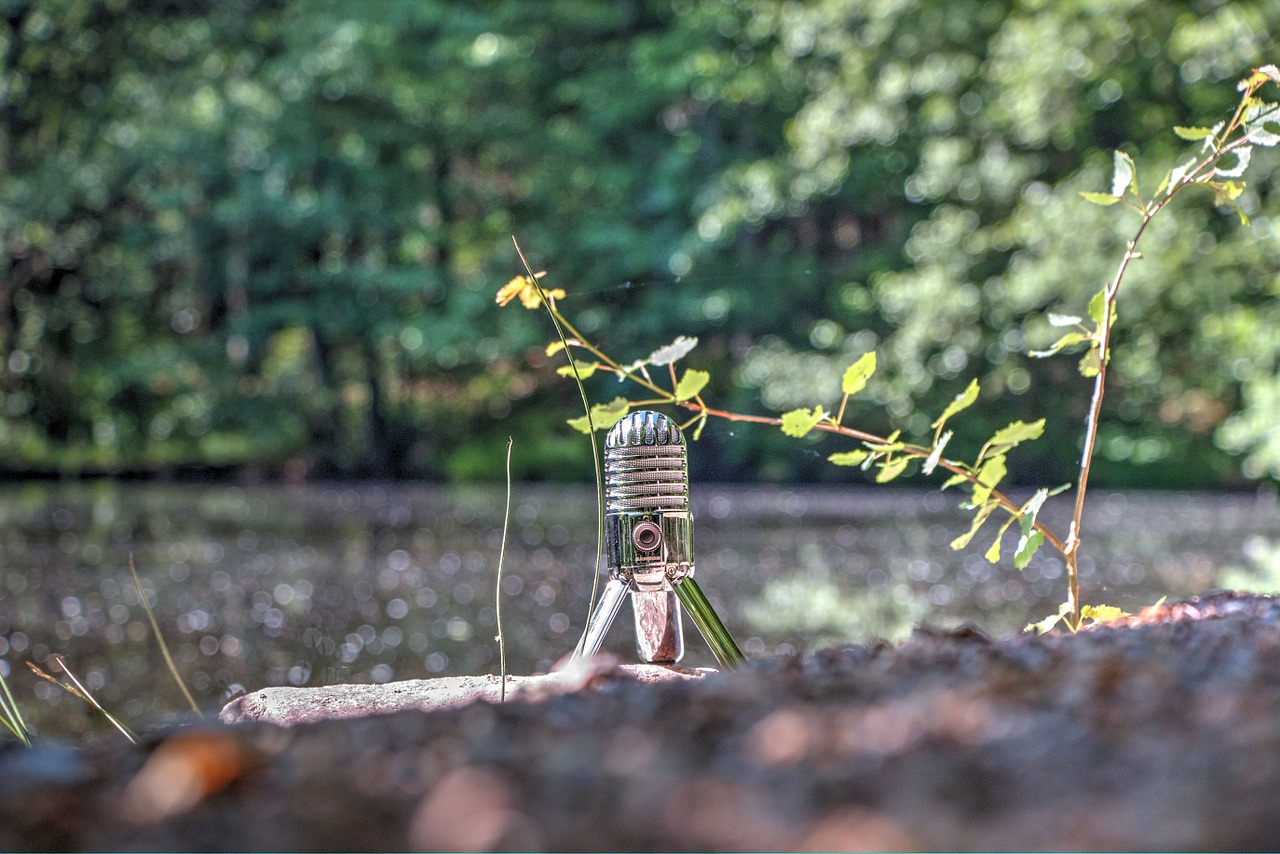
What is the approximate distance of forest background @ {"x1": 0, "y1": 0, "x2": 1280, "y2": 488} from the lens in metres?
11.5

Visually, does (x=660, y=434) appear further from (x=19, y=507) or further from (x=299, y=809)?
(x=19, y=507)

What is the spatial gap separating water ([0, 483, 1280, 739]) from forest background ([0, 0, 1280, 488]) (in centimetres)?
247

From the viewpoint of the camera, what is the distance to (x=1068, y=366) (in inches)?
466

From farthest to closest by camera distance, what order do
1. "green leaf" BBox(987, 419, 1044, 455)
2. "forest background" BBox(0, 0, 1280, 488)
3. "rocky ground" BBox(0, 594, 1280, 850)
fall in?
"forest background" BBox(0, 0, 1280, 488)
"green leaf" BBox(987, 419, 1044, 455)
"rocky ground" BBox(0, 594, 1280, 850)

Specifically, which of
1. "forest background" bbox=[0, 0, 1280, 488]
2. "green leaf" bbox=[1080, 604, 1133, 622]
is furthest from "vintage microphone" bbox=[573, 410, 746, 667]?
"forest background" bbox=[0, 0, 1280, 488]

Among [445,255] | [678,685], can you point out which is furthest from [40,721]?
[445,255]

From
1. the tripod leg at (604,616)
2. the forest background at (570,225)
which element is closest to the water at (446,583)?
the tripod leg at (604,616)

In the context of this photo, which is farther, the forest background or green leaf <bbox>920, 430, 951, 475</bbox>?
the forest background

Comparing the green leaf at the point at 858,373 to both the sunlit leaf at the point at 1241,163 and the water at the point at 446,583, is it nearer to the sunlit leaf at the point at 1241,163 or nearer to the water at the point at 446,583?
the sunlit leaf at the point at 1241,163

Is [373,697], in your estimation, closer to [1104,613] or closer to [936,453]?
[936,453]

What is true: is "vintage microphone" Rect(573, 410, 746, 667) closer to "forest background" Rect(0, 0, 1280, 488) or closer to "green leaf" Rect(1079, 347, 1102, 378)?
"green leaf" Rect(1079, 347, 1102, 378)

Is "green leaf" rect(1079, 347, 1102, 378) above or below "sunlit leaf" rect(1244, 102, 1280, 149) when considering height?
below

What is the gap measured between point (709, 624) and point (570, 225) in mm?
14778

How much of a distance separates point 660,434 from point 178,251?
1757 centimetres
